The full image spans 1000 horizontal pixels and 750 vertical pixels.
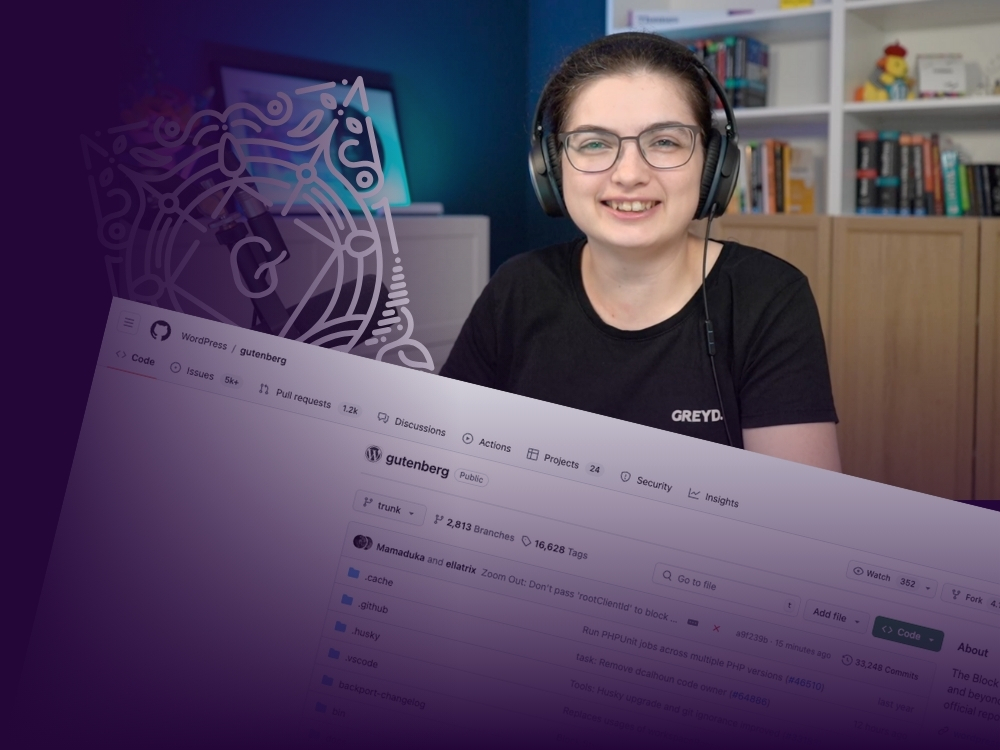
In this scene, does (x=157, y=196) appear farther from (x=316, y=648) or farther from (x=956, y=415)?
(x=956, y=415)

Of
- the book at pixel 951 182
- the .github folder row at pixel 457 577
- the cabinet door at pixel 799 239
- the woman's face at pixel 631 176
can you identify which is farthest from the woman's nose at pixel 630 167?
the book at pixel 951 182

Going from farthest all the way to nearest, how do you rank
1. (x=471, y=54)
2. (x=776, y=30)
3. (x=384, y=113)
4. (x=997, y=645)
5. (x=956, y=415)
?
(x=471, y=54) < (x=776, y=30) < (x=384, y=113) < (x=956, y=415) < (x=997, y=645)

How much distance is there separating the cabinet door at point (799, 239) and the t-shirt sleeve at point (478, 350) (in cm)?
193

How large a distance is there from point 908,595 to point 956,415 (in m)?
2.72

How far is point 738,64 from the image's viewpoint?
3172 millimetres

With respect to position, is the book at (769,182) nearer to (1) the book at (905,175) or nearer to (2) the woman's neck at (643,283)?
(1) the book at (905,175)

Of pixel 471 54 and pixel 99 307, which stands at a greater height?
pixel 471 54

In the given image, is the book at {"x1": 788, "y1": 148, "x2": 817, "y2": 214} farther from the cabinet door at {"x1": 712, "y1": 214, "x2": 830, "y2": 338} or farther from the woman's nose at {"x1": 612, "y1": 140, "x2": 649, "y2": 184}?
the woman's nose at {"x1": 612, "y1": 140, "x2": 649, "y2": 184}

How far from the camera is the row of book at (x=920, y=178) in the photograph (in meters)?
2.86

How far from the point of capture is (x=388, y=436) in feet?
1.36

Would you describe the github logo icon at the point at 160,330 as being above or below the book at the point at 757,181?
below

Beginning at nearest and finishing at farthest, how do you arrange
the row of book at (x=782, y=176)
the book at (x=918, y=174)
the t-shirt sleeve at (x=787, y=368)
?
the t-shirt sleeve at (x=787, y=368), the book at (x=918, y=174), the row of book at (x=782, y=176)

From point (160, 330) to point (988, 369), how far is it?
9.24 feet

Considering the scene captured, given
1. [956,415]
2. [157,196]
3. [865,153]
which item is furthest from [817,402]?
[865,153]
